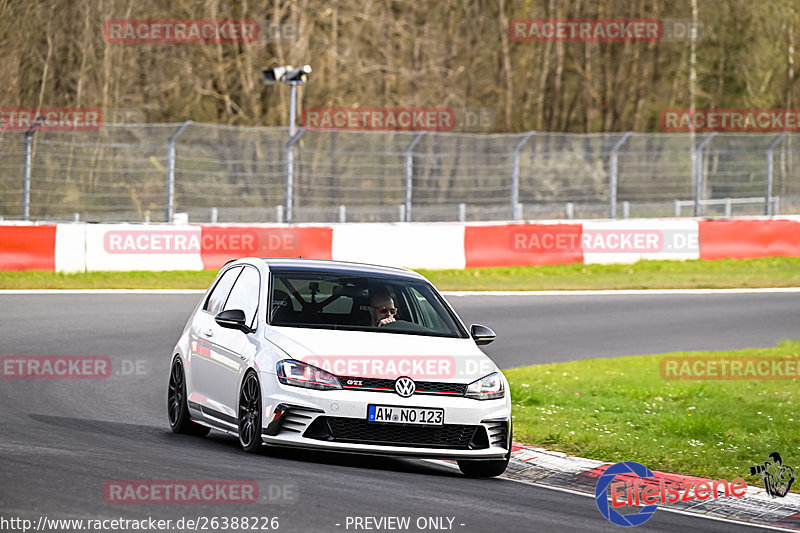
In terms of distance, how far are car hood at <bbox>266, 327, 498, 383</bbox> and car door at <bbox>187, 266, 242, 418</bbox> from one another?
2.74 feet

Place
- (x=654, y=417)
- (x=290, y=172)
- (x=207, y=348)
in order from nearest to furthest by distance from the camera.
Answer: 1. (x=207, y=348)
2. (x=654, y=417)
3. (x=290, y=172)

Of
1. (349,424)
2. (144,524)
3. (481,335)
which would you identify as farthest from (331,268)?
(144,524)

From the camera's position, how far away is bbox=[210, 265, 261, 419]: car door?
948 cm

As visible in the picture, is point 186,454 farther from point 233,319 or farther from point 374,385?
point 374,385

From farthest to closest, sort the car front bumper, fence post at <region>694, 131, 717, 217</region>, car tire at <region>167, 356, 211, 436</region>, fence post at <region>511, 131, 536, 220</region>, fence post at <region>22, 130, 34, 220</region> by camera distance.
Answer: fence post at <region>694, 131, 717, 217</region> < fence post at <region>511, 131, 536, 220</region> < fence post at <region>22, 130, 34, 220</region> < car tire at <region>167, 356, 211, 436</region> < the car front bumper

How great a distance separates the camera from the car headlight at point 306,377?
8836 mm

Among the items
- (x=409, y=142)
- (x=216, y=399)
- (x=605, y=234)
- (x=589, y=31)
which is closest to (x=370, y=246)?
(x=409, y=142)

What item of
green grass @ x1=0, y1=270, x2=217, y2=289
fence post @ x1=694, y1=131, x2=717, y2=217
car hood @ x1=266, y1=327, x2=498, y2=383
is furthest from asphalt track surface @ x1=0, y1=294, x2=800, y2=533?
fence post @ x1=694, y1=131, x2=717, y2=217

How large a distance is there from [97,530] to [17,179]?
1866 centimetres

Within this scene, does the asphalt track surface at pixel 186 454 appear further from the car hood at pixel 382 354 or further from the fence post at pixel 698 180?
the fence post at pixel 698 180

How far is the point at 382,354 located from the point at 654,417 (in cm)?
393

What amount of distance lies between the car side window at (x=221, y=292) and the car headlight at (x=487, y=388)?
7.94ft

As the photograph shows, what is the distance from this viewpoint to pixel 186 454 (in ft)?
29.6

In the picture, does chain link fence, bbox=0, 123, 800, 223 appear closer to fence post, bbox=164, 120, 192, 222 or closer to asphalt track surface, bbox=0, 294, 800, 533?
fence post, bbox=164, 120, 192, 222
